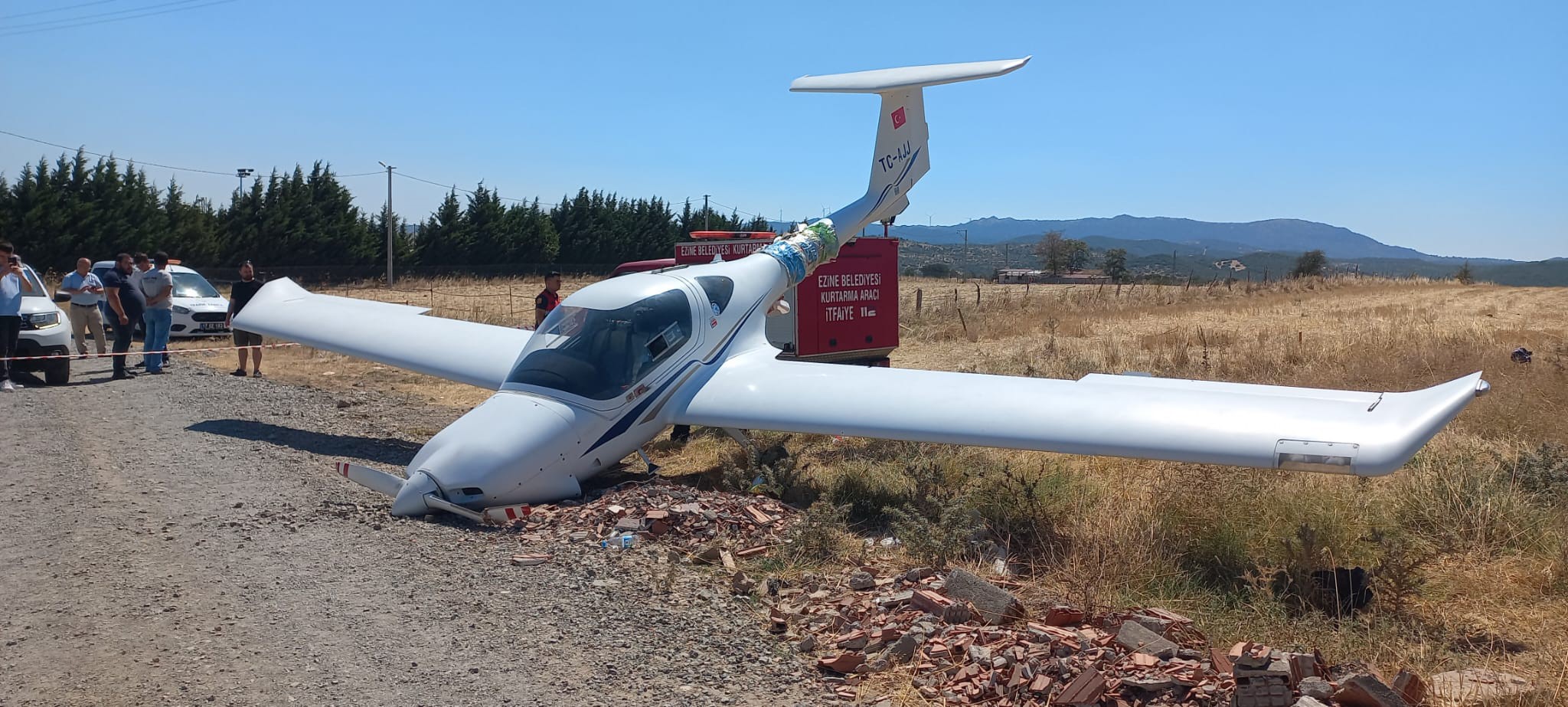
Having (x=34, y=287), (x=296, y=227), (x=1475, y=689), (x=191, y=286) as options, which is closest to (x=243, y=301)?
(x=34, y=287)

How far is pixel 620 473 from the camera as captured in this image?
380 inches

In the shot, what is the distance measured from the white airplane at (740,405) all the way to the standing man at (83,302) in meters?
6.53

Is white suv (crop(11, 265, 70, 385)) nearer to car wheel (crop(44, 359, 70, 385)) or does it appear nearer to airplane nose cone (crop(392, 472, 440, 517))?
car wheel (crop(44, 359, 70, 385))

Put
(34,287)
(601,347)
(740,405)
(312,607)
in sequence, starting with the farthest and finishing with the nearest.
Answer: (34,287), (740,405), (601,347), (312,607)

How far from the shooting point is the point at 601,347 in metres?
8.82

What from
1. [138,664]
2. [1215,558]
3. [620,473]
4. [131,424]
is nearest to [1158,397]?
[1215,558]

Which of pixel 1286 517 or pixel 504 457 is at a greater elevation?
pixel 504 457

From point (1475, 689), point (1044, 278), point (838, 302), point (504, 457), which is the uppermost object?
point (1044, 278)

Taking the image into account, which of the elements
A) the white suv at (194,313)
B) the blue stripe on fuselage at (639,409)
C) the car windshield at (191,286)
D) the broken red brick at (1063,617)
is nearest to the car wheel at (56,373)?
the white suv at (194,313)

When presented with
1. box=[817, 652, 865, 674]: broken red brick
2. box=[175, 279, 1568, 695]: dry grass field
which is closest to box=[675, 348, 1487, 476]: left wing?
box=[175, 279, 1568, 695]: dry grass field

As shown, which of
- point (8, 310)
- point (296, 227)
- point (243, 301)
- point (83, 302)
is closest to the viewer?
point (8, 310)

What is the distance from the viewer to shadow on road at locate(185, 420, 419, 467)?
33.9 ft

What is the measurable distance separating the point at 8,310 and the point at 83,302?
2.45 metres

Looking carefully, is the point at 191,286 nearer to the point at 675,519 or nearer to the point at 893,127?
the point at 893,127
